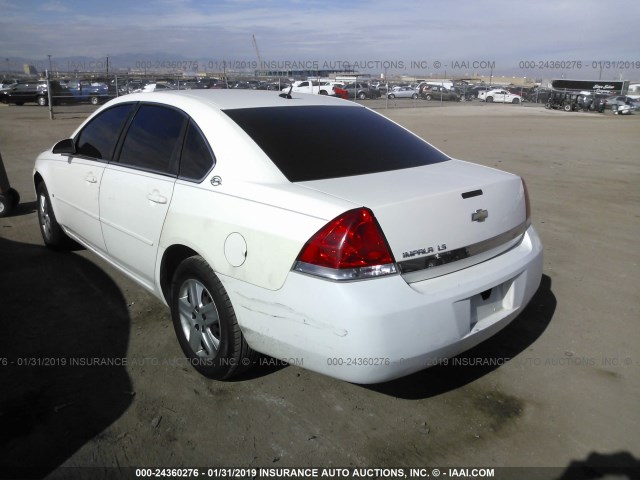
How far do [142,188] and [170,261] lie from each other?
526 millimetres

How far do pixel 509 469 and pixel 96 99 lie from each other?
31304 mm

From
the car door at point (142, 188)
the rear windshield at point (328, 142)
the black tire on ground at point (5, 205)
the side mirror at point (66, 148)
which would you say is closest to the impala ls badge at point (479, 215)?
the rear windshield at point (328, 142)

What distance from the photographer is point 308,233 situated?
7.91 feet

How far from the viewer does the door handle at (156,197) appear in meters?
3.18

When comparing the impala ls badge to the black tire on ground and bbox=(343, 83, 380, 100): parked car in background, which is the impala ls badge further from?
bbox=(343, 83, 380, 100): parked car in background

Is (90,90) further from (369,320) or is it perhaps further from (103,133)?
(369,320)

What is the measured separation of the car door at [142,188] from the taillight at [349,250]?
3.87 feet

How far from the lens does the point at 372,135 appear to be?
3.53m

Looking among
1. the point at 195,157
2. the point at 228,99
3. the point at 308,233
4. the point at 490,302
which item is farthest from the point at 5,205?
the point at 490,302

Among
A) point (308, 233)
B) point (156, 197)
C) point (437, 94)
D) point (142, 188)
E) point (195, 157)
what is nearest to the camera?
point (308, 233)

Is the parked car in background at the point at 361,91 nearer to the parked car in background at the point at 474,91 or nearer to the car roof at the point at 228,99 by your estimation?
the parked car in background at the point at 474,91

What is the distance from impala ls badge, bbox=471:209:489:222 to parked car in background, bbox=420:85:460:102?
46.6 meters

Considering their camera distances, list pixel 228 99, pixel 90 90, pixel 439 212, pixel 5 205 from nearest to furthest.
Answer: pixel 439 212 < pixel 228 99 < pixel 5 205 < pixel 90 90

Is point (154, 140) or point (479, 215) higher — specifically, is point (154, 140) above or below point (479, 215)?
above
